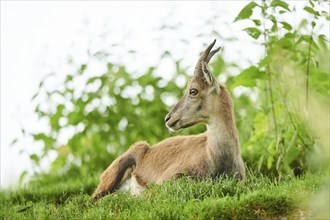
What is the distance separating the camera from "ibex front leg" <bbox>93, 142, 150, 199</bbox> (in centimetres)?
837

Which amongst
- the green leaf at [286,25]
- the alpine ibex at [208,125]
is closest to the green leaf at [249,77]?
the green leaf at [286,25]

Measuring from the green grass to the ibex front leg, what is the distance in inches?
13.3

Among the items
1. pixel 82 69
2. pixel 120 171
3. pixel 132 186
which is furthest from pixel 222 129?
pixel 82 69

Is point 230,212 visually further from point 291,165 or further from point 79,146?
point 79,146

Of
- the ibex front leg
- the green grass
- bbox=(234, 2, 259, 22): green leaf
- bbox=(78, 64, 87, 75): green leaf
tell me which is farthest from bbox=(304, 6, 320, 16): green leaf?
bbox=(78, 64, 87, 75): green leaf

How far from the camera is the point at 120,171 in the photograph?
27.9 ft

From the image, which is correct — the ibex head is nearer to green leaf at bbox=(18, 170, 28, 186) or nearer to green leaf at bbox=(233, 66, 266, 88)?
green leaf at bbox=(233, 66, 266, 88)

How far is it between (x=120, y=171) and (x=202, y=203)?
7.84 feet

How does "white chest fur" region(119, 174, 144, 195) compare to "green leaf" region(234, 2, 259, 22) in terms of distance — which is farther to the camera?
"green leaf" region(234, 2, 259, 22)

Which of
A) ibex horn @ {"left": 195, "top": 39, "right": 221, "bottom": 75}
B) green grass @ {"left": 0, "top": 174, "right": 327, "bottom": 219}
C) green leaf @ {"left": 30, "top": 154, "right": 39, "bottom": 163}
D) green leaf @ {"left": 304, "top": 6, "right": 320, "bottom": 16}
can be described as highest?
green leaf @ {"left": 304, "top": 6, "right": 320, "bottom": 16}

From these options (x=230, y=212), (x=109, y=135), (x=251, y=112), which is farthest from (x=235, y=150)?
(x=109, y=135)

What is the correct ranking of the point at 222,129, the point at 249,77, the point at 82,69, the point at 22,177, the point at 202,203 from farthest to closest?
the point at 82,69 < the point at 22,177 < the point at 249,77 < the point at 222,129 < the point at 202,203

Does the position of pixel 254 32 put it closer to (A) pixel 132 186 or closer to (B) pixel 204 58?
(B) pixel 204 58

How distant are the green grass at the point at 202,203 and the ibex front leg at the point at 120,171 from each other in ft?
1.10
